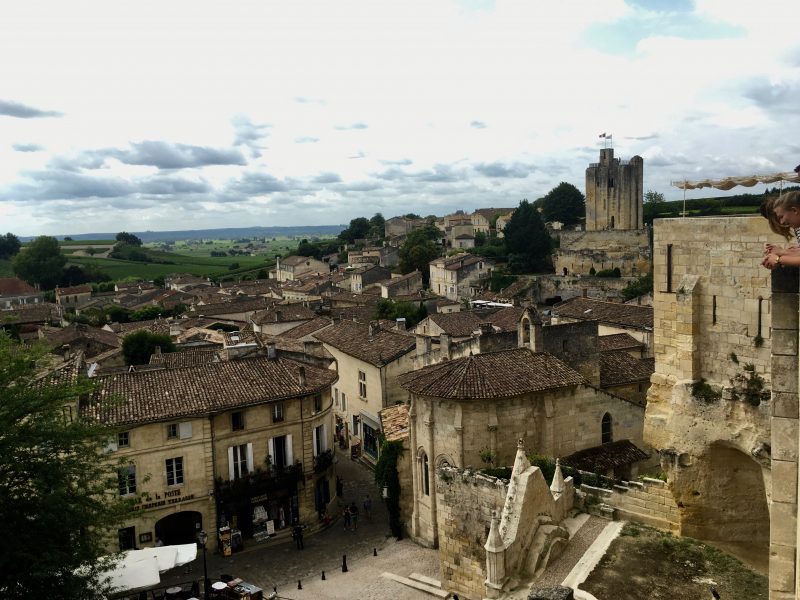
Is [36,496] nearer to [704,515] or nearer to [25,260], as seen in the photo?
[704,515]

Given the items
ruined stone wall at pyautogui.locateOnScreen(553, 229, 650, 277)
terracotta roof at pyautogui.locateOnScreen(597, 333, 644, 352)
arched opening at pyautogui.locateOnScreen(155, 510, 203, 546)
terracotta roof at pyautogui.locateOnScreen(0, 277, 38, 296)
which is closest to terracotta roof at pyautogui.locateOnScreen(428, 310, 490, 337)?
terracotta roof at pyautogui.locateOnScreen(597, 333, 644, 352)

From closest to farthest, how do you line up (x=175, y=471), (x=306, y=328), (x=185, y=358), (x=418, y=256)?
(x=175, y=471) < (x=185, y=358) < (x=306, y=328) < (x=418, y=256)

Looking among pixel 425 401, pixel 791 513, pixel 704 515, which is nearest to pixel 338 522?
pixel 425 401

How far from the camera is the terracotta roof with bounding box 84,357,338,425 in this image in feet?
87.5

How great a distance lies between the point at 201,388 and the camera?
2895 cm

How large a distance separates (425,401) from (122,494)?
500 inches

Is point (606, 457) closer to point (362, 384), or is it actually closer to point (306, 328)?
point (362, 384)

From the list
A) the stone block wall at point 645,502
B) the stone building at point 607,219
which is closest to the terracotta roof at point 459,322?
the stone block wall at point 645,502

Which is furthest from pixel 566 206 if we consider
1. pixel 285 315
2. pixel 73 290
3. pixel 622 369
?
pixel 622 369

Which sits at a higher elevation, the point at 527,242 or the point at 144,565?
the point at 527,242

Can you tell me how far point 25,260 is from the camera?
133 metres

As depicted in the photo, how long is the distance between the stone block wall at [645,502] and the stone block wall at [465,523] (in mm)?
3630

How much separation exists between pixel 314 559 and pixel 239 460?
17.1 ft

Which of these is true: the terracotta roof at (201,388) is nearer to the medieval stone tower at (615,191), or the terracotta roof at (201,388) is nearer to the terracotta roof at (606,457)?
the terracotta roof at (606,457)
